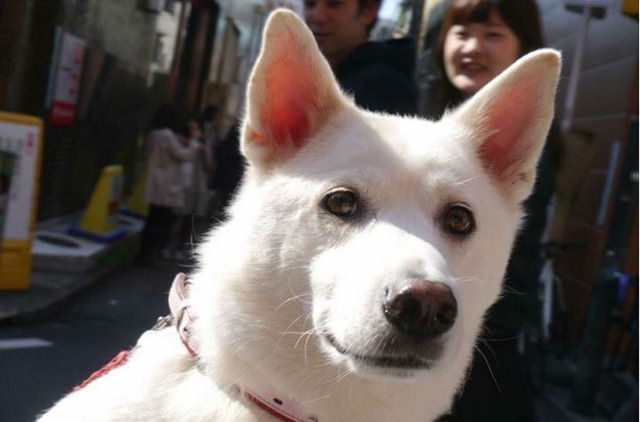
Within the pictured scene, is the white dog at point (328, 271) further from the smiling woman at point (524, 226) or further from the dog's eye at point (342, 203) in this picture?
the smiling woman at point (524, 226)

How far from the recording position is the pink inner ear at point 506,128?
2684 millimetres

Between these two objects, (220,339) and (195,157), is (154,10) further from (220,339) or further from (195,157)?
(220,339)

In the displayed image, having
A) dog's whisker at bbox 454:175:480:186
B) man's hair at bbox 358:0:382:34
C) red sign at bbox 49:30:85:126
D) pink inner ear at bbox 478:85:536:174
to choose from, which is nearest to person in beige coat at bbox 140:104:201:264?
red sign at bbox 49:30:85:126

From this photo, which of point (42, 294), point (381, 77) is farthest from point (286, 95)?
point (42, 294)

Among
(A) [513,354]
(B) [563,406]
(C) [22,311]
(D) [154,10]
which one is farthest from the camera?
(D) [154,10]

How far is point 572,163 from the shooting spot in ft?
28.7

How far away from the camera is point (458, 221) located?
2.43m

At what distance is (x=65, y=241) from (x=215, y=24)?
1384 cm

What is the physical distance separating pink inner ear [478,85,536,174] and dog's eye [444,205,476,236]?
39cm

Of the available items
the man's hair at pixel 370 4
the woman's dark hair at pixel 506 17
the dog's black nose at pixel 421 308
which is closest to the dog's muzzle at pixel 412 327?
the dog's black nose at pixel 421 308

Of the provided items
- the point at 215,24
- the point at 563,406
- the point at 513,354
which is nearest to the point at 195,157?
the point at 563,406

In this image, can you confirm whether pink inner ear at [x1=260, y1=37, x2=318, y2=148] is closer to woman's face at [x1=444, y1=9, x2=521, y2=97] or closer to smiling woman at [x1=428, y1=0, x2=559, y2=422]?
smiling woman at [x1=428, y1=0, x2=559, y2=422]

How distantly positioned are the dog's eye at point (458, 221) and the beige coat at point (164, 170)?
31.1ft

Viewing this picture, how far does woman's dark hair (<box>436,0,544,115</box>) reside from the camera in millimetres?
3295
